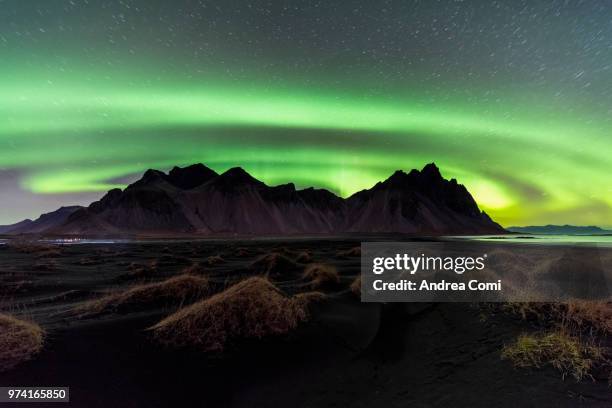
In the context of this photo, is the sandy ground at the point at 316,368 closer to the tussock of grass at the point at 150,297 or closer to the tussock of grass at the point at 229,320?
the tussock of grass at the point at 229,320

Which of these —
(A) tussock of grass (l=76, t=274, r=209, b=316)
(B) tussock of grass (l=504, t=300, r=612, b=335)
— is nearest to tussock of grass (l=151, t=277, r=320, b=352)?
(A) tussock of grass (l=76, t=274, r=209, b=316)

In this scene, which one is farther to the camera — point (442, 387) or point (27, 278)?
point (27, 278)

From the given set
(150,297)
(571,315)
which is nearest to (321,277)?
(150,297)

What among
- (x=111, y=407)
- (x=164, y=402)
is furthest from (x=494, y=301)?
(x=111, y=407)

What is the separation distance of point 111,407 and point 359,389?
4857 mm

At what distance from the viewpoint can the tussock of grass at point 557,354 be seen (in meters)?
6.97

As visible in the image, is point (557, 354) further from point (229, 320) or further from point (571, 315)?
point (229, 320)

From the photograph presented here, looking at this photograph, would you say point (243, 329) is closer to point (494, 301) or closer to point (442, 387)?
point (442, 387)

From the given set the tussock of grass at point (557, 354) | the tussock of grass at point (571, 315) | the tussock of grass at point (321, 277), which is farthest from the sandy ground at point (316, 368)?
the tussock of grass at point (321, 277)

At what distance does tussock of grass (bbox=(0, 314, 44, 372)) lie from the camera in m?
7.35

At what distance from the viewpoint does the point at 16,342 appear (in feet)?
25.6

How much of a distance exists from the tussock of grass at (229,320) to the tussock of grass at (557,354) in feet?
19.8

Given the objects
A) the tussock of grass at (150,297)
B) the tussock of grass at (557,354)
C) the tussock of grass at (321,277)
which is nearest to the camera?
the tussock of grass at (557,354)

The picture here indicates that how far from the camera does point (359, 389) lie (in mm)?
7211
